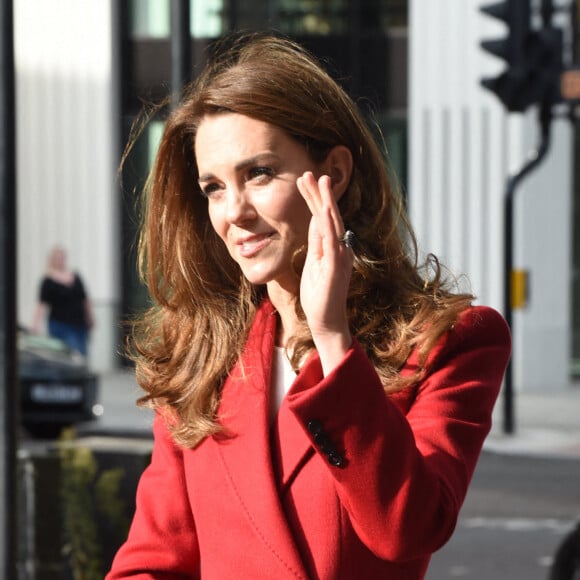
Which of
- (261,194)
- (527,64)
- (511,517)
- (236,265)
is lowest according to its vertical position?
(511,517)

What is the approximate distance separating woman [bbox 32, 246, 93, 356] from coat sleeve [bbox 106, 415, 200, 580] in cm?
1355

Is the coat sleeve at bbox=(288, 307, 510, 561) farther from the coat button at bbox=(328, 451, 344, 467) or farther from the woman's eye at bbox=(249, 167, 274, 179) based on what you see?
the woman's eye at bbox=(249, 167, 274, 179)

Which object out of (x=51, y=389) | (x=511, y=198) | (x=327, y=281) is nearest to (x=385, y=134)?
(x=511, y=198)

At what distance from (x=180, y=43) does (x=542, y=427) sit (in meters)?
9.67

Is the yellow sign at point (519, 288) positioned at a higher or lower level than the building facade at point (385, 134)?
lower

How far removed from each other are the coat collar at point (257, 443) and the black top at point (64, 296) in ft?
44.8

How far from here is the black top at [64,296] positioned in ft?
52.0

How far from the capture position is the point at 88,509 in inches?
207

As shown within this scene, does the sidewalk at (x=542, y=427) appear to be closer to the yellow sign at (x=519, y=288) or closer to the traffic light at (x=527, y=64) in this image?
the yellow sign at (x=519, y=288)

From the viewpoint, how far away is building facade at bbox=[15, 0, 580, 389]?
17.7 metres

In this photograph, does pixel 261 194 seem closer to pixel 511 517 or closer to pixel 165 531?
pixel 165 531

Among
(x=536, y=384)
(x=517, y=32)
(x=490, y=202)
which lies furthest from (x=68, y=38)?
(x=517, y=32)

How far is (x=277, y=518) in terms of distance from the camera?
2.11 metres

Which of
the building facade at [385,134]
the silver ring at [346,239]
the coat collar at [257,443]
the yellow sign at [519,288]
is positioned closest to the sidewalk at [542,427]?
the building facade at [385,134]
